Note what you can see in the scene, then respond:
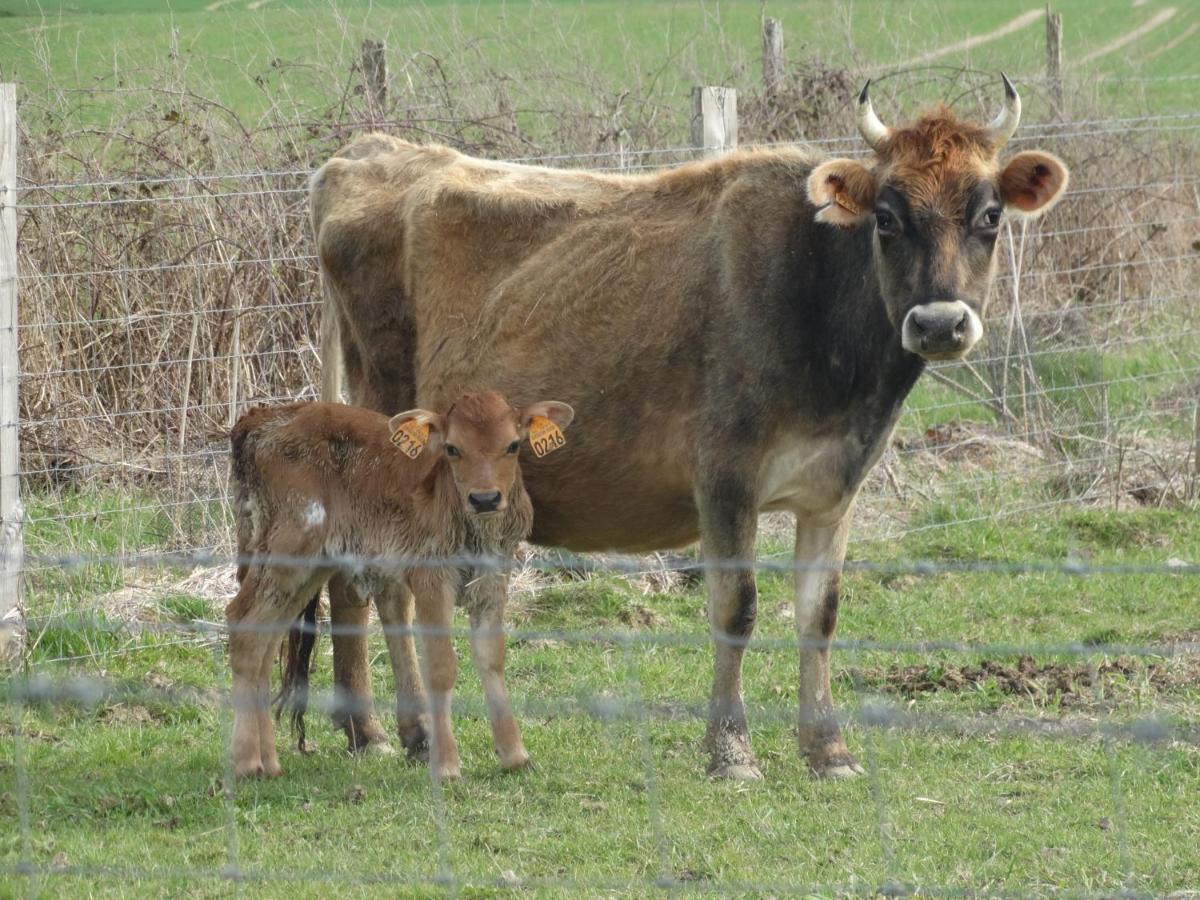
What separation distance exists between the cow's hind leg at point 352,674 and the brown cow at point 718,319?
88 cm

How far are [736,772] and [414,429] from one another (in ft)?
6.00

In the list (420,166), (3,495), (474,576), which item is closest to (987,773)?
(474,576)

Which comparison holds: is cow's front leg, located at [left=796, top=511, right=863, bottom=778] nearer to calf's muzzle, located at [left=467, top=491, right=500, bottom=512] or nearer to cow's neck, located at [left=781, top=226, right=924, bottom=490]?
cow's neck, located at [left=781, top=226, right=924, bottom=490]

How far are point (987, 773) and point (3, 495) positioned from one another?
4835 mm

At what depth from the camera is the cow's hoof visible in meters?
6.38

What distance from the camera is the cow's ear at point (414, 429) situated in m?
6.30

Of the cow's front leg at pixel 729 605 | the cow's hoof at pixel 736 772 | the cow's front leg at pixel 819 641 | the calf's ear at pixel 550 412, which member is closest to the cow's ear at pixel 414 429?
the calf's ear at pixel 550 412

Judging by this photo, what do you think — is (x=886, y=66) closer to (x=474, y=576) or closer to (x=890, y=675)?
(x=890, y=675)

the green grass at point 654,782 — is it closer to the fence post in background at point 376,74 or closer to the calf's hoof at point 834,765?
the calf's hoof at point 834,765

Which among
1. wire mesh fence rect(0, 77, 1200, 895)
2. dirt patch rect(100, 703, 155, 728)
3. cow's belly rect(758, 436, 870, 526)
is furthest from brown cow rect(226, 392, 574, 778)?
dirt patch rect(100, 703, 155, 728)

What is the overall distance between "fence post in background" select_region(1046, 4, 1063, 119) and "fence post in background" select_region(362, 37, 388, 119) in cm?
635

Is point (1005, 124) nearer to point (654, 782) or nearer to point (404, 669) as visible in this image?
point (654, 782)

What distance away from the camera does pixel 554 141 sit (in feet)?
38.5

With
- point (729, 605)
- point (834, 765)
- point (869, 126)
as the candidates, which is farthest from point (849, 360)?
point (834, 765)
